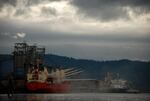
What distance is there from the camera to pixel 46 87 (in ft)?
611

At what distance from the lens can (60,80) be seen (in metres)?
191

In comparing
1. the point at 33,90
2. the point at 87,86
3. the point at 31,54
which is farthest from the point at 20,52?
the point at 87,86

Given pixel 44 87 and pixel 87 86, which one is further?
pixel 87 86

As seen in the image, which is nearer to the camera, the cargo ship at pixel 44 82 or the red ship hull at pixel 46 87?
the red ship hull at pixel 46 87

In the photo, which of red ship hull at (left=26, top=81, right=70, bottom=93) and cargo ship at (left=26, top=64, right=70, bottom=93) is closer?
red ship hull at (left=26, top=81, right=70, bottom=93)

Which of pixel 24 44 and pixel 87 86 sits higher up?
pixel 24 44

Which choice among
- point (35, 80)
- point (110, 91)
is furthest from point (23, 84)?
point (110, 91)

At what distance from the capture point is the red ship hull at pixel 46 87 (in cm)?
18500

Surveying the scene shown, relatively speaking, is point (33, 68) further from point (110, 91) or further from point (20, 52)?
point (110, 91)

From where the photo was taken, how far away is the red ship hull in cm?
18500

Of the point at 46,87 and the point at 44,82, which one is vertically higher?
the point at 44,82

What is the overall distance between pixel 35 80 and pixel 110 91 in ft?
99.7

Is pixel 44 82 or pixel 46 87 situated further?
pixel 44 82

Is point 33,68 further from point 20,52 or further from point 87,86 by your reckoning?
point 87,86
